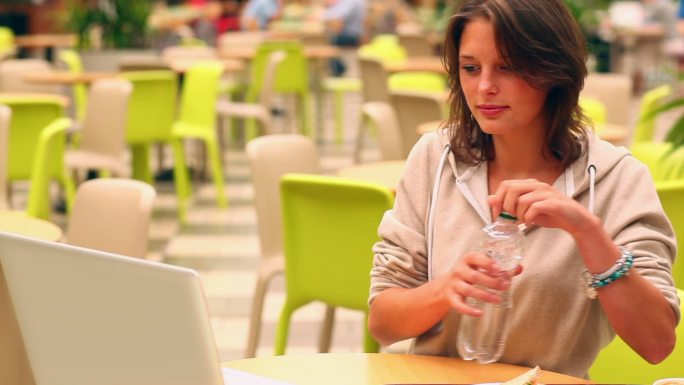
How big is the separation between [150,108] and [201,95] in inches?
22.1

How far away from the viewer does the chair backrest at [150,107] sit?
7.25m

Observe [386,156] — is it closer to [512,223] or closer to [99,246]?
[99,246]

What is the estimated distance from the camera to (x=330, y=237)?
11.5ft

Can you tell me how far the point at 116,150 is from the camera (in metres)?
6.52

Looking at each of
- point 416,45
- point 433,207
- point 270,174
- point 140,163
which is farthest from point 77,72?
point 433,207

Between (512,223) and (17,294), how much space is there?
2.49 ft

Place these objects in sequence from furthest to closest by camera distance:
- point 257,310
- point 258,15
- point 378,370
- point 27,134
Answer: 1. point 258,15
2. point 27,134
3. point 257,310
4. point 378,370

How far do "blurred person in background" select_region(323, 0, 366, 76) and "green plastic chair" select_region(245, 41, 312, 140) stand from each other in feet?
11.9

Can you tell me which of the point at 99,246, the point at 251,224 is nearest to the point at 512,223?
the point at 99,246

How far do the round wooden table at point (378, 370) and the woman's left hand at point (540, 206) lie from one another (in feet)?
0.78

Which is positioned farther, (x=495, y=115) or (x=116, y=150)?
(x=116, y=150)

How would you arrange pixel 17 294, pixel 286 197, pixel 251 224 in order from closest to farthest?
pixel 17 294 < pixel 286 197 < pixel 251 224

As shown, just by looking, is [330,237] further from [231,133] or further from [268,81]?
[231,133]

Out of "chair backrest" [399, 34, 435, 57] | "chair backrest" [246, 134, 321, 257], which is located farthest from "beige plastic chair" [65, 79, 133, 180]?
"chair backrest" [399, 34, 435, 57]
